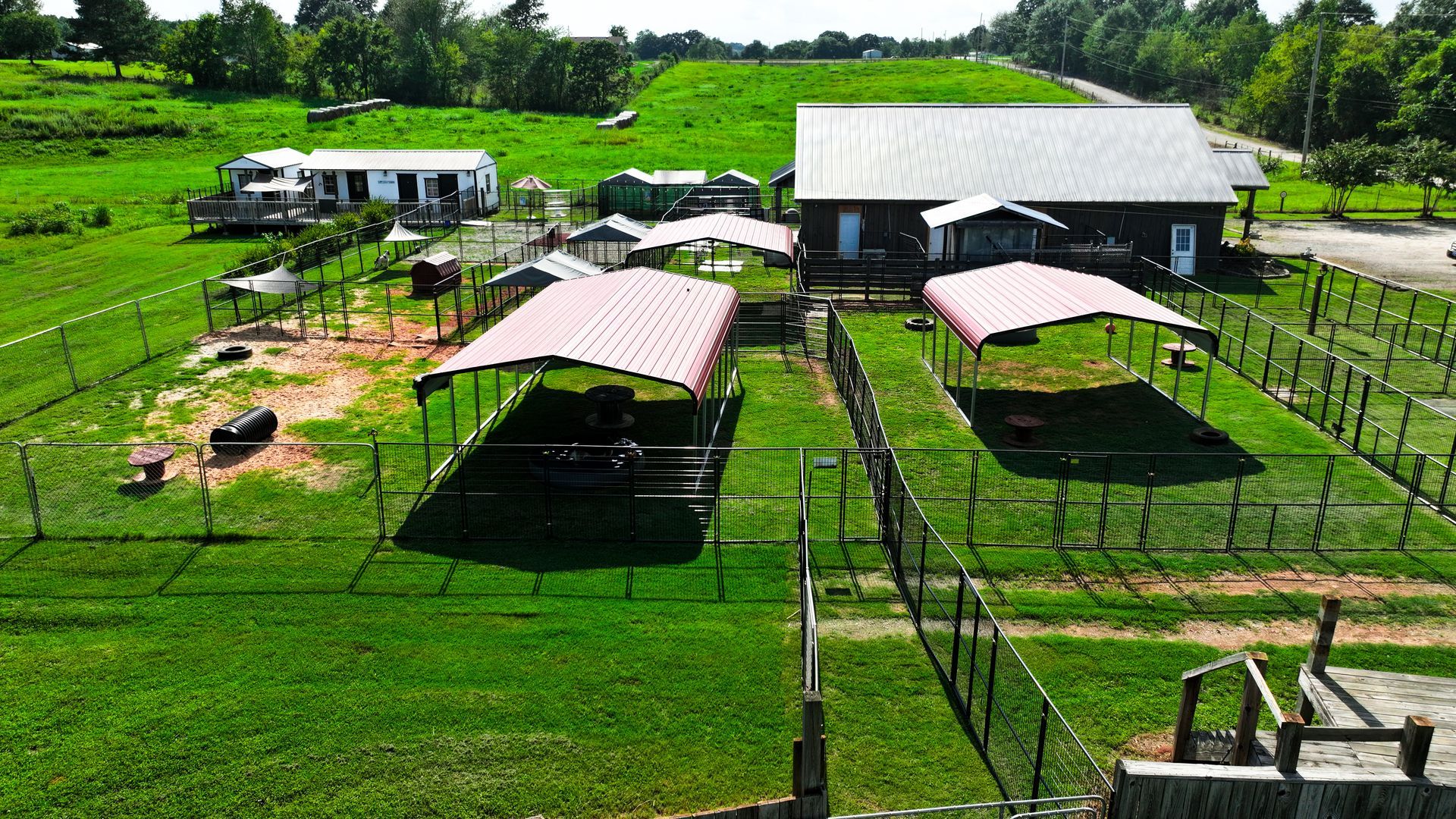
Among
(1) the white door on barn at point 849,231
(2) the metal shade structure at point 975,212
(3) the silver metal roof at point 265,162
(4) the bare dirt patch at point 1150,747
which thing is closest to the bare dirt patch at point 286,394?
(4) the bare dirt patch at point 1150,747

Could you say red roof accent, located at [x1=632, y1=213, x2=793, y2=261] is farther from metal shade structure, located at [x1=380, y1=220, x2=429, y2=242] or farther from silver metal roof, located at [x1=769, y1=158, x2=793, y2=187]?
silver metal roof, located at [x1=769, y1=158, x2=793, y2=187]

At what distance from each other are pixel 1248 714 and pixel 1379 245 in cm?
4913

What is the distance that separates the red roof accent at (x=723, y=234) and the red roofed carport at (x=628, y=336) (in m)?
7.66

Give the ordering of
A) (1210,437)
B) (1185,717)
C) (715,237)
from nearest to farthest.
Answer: (1185,717) < (1210,437) < (715,237)

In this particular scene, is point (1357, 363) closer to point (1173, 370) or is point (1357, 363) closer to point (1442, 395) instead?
point (1442, 395)

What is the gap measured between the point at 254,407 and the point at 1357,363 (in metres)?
31.3

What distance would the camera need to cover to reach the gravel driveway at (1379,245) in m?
41.8

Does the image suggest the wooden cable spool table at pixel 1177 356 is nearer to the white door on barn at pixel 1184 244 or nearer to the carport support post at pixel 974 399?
the carport support post at pixel 974 399

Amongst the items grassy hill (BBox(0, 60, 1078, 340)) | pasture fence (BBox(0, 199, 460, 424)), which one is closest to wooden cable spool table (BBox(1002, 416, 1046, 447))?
pasture fence (BBox(0, 199, 460, 424))

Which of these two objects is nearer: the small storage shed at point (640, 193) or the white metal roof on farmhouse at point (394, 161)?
the white metal roof on farmhouse at point (394, 161)

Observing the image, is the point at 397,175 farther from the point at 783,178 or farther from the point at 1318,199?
the point at 1318,199

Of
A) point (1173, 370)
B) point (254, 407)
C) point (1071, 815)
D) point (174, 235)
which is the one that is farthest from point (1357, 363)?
point (174, 235)

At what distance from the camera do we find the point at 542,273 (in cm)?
3228

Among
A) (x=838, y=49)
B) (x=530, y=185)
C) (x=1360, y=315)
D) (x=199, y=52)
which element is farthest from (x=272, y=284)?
(x=838, y=49)
